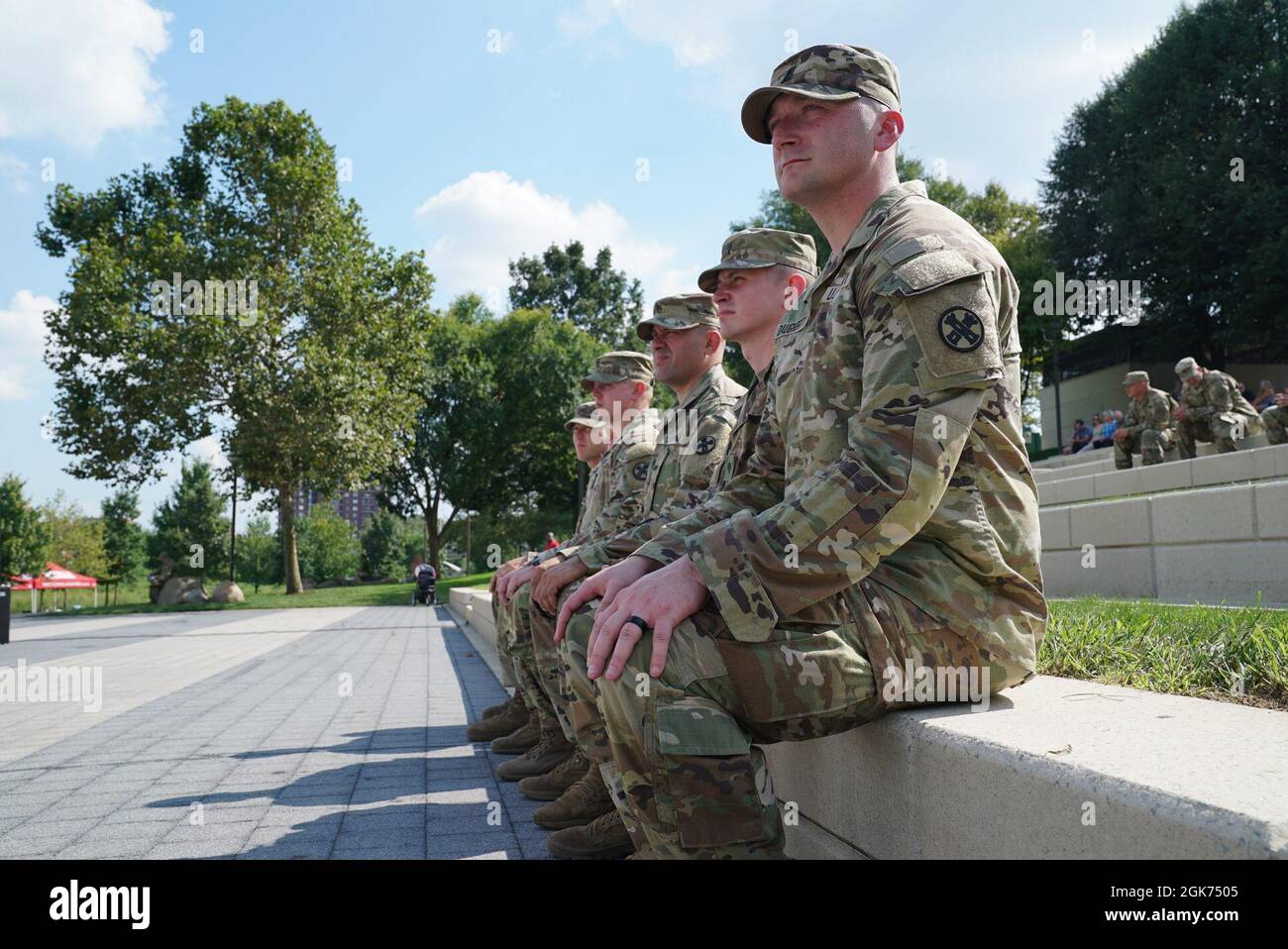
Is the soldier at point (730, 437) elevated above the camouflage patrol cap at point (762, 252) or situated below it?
below

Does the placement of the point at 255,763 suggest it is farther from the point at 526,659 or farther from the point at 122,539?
the point at 122,539

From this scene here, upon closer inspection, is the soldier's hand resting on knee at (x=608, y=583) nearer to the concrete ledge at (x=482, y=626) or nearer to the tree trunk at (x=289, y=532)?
the concrete ledge at (x=482, y=626)

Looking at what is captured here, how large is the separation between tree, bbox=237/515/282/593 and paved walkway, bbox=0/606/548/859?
6923cm

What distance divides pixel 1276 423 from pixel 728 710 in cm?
1467

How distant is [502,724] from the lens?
6.40 metres

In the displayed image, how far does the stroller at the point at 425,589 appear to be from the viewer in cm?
3006

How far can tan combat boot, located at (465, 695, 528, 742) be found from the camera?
6398 millimetres

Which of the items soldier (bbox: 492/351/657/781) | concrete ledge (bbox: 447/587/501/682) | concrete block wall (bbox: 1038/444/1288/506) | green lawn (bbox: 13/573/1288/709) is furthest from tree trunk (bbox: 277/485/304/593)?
green lawn (bbox: 13/573/1288/709)

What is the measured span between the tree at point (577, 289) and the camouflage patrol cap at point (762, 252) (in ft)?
177

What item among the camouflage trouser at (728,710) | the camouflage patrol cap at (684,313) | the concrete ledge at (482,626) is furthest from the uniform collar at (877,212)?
the concrete ledge at (482,626)

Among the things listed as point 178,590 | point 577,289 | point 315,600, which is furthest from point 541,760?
point 577,289

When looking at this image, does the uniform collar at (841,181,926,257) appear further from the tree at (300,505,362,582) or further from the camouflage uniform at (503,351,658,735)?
the tree at (300,505,362,582)
